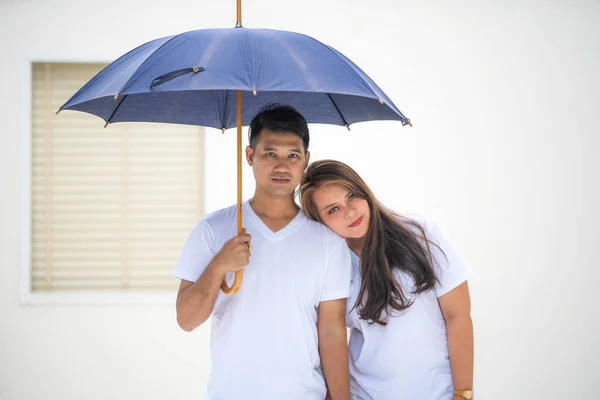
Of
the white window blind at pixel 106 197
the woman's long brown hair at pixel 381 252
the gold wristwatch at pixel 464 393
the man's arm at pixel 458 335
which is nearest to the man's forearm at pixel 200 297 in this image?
the woman's long brown hair at pixel 381 252

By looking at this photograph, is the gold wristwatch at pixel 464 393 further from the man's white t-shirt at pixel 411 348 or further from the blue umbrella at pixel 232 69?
the blue umbrella at pixel 232 69

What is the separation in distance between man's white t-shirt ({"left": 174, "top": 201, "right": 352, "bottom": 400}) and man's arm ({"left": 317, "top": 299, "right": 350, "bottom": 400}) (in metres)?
0.03

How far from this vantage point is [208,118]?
108 inches

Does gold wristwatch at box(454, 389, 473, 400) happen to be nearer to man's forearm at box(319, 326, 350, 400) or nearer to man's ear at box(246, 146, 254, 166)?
man's forearm at box(319, 326, 350, 400)

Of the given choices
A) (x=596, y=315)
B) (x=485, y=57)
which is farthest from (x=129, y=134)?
(x=596, y=315)

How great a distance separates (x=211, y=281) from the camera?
2.14m

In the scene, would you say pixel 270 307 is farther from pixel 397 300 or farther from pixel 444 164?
pixel 444 164


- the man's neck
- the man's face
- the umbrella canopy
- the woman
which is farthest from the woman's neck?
the umbrella canopy

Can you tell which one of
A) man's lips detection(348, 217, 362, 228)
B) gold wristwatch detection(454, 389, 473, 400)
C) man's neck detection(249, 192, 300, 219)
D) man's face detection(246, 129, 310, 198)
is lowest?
gold wristwatch detection(454, 389, 473, 400)

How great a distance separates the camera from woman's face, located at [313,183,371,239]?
7.96ft

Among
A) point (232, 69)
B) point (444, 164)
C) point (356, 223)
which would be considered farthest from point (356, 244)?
point (444, 164)

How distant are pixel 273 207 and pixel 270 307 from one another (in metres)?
0.38

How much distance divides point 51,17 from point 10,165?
112 cm

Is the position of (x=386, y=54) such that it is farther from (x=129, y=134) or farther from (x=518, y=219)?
(x=129, y=134)
